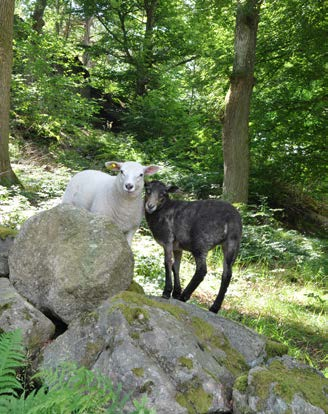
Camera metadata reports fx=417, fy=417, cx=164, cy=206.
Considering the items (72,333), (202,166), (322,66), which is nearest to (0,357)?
(72,333)

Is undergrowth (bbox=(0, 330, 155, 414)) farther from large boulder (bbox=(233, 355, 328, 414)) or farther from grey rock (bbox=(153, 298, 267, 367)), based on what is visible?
grey rock (bbox=(153, 298, 267, 367))

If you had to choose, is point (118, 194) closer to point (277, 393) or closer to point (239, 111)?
point (277, 393)

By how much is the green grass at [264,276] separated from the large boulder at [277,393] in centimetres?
176

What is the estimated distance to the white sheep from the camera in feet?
14.9

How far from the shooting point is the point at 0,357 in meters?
2.65

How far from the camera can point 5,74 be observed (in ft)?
33.7

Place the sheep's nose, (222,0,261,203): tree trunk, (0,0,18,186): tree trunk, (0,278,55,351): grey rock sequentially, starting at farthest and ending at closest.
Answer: (222,0,261,203): tree trunk, (0,0,18,186): tree trunk, the sheep's nose, (0,278,55,351): grey rock

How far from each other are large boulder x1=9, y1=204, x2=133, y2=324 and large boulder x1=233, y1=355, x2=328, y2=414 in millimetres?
1644

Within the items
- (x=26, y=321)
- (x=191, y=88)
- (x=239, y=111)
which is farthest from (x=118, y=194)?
(x=191, y=88)

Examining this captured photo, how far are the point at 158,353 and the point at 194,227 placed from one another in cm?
155

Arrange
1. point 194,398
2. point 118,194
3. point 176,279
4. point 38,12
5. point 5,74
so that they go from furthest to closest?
1. point 38,12
2. point 5,74
3. point 176,279
4. point 118,194
5. point 194,398

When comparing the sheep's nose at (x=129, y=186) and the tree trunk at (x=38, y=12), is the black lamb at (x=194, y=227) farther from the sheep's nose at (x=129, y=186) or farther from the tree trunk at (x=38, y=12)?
the tree trunk at (x=38, y=12)

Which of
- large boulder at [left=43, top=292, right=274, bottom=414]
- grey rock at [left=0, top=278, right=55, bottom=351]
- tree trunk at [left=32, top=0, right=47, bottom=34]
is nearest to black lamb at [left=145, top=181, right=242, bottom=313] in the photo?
large boulder at [left=43, top=292, right=274, bottom=414]

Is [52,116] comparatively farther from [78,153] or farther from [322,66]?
[322,66]
